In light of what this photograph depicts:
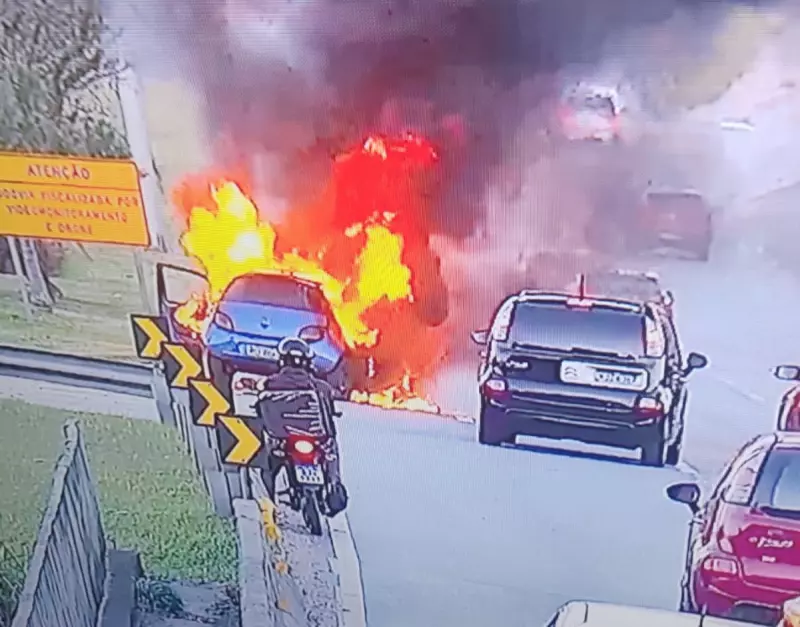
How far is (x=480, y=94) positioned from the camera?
37.1 inches

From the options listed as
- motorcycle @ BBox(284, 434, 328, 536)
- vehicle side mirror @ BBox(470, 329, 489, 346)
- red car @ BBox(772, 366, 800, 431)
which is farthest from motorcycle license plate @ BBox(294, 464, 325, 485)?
red car @ BBox(772, 366, 800, 431)

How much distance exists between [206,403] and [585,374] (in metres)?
0.38

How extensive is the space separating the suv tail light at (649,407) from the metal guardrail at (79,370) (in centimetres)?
47

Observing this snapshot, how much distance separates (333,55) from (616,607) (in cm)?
60

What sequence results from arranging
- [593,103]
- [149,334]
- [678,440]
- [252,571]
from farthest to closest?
[252,571]
[149,334]
[678,440]
[593,103]

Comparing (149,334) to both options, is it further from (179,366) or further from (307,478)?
(307,478)

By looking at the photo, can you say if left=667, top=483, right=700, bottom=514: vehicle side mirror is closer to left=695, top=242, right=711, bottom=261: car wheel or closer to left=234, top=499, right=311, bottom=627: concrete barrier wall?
left=695, top=242, right=711, bottom=261: car wheel

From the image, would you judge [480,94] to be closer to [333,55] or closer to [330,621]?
[333,55]

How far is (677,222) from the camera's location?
939 mm

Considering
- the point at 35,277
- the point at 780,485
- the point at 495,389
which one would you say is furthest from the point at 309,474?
the point at 780,485

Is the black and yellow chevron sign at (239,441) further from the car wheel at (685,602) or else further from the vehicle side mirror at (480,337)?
the car wheel at (685,602)

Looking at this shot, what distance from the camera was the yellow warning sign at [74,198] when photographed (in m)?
1.06

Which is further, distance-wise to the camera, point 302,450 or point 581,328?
point 302,450

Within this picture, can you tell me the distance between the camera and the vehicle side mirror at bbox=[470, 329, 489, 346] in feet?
3.38
